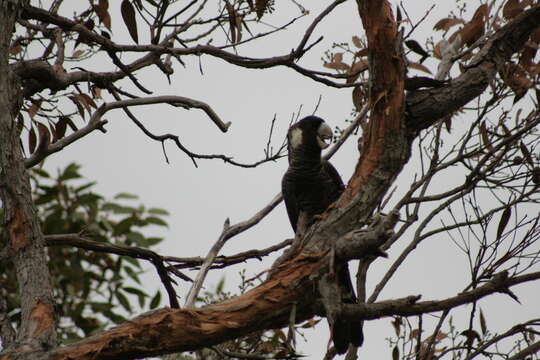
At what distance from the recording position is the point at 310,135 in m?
3.58

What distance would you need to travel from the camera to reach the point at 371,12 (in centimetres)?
200

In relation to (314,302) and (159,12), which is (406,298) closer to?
(314,302)

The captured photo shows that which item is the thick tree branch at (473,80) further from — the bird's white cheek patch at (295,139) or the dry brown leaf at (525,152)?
the bird's white cheek patch at (295,139)

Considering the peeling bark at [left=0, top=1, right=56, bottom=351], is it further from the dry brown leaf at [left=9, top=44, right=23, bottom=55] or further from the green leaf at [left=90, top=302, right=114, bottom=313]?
the green leaf at [left=90, top=302, right=114, bottom=313]

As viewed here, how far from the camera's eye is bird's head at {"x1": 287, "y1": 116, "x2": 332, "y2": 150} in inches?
Answer: 139

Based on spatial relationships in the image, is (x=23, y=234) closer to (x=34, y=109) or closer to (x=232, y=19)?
(x=34, y=109)

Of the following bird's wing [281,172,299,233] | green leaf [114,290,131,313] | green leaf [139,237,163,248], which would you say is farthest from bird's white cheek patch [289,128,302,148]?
green leaf [114,290,131,313]

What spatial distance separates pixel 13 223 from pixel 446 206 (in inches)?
64.1

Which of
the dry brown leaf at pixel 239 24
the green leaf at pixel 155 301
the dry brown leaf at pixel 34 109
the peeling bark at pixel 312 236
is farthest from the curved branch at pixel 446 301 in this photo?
the green leaf at pixel 155 301

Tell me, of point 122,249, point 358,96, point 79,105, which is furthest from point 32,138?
point 358,96

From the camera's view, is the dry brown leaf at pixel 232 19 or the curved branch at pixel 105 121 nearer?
the curved branch at pixel 105 121

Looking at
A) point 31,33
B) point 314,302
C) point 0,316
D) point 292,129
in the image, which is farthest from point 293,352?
point 31,33

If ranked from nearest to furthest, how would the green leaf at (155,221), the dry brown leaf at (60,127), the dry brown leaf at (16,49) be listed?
the dry brown leaf at (60,127), the dry brown leaf at (16,49), the green leaf at (155,221)

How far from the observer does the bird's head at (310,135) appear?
3.53 m
